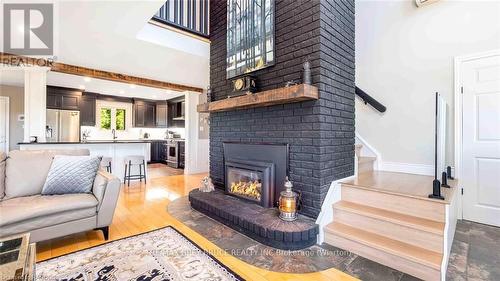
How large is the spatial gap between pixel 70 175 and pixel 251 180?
6.23 feet

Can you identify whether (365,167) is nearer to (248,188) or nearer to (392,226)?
(392,226)

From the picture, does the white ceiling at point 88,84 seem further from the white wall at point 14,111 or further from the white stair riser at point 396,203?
the white stair riser at point 396,203

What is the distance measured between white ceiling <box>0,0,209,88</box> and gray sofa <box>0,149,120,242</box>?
5.17ft

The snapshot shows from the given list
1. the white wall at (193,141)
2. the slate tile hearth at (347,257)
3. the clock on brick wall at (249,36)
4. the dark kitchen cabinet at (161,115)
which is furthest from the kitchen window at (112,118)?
the slate tile hearth at (347,257)

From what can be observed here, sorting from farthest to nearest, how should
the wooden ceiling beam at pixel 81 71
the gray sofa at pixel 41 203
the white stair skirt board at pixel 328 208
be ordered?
1. the wooden ceiling beam at pixel 81 71
2. the white stair skirt board at pixel 328 208
3. the gray sofa at pixel 41 203

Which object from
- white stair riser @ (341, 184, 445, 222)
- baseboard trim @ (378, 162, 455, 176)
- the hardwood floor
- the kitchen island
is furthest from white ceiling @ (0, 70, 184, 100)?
baseboard trim @ (378, 162, 455, 176)

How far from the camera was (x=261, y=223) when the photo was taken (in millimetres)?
2178

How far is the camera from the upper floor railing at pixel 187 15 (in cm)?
346

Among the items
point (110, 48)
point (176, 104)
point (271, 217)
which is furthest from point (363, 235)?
point (176, 104)

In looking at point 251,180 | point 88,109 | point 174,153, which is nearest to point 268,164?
point 251,180

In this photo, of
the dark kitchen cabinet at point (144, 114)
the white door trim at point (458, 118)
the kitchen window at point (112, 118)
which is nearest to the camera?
the white door trim at point (458, 118)

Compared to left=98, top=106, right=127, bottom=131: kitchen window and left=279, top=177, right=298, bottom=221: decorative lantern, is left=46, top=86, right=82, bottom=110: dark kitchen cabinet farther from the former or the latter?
left=279, top=177, right=298, bottom=221: decorative lantern

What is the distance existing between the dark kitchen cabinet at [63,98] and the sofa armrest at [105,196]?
545 centimetres

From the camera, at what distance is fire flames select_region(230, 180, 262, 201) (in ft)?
8.90
